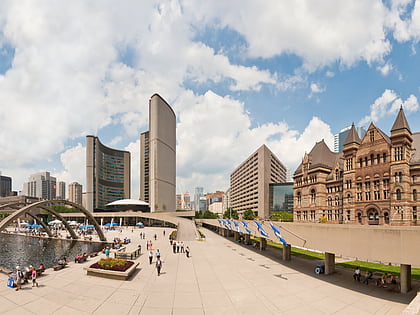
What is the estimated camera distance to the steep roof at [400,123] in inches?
1913

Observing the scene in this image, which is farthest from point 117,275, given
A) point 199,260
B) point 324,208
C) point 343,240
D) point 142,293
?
point 324,208

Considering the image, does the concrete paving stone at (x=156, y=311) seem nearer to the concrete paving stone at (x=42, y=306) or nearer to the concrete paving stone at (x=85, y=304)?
the concrete paving stone at (x=85, y=304)

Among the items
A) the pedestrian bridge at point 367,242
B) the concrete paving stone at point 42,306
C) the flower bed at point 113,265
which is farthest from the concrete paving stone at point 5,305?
the pedestrian bridge at point 367,242

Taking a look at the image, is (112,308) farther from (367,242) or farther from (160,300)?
(367,242)

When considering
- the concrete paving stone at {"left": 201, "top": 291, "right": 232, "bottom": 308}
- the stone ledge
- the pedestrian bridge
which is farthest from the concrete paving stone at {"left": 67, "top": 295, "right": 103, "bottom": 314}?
the pedestrian bridge

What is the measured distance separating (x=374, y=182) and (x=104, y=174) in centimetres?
15951

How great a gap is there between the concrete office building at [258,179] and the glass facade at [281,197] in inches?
151

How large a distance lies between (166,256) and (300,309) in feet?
60.5

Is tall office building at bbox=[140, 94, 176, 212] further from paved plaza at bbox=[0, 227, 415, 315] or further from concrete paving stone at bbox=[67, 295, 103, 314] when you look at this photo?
concrete paving stone at bbox=[67, 295, 103, 314]

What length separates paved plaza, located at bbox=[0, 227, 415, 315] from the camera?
13.3 metres

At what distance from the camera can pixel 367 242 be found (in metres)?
15.8

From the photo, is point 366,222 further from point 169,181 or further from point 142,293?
point 169,181

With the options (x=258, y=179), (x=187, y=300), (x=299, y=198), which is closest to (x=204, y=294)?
(x=187, y=300)

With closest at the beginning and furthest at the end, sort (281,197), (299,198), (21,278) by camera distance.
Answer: (21,278) → (299,198) → (281,197)
